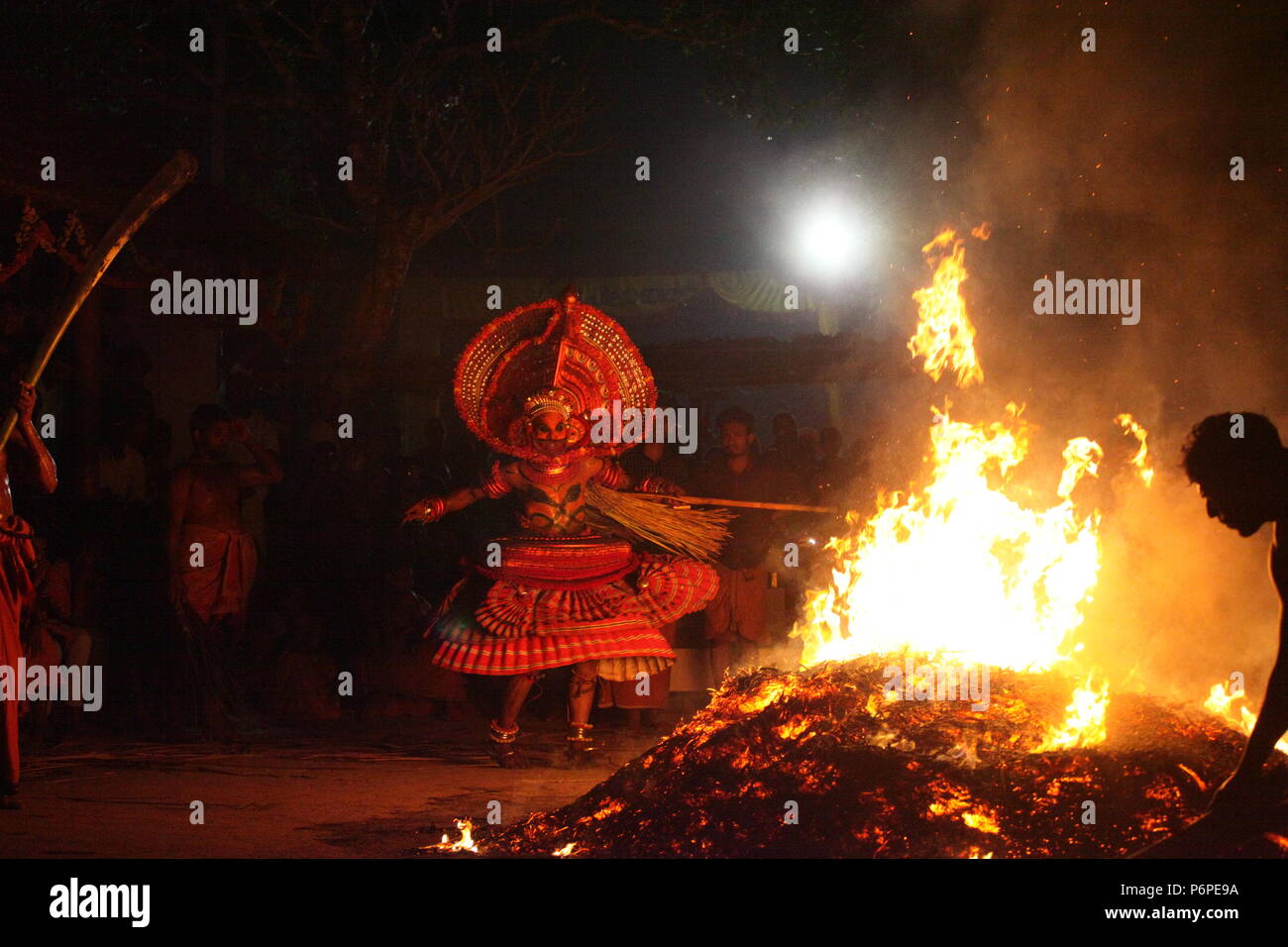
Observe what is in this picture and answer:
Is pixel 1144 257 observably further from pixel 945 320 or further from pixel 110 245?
pixel 110 245

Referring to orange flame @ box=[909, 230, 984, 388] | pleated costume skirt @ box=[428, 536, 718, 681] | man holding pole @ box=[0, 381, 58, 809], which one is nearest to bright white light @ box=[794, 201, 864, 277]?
orange flame @ box=[909, 230, 984, 388]

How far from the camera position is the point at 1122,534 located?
30.9ft

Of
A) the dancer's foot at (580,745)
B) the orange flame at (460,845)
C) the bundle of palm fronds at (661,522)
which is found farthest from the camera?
the bundle of palm fronds at (661,522)

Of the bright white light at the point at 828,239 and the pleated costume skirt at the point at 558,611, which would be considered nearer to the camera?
the pleated costume skirt at the point at 558,611

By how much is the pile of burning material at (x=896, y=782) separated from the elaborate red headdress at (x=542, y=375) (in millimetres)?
2648

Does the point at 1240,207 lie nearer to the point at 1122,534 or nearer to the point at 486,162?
the point at 1122,534

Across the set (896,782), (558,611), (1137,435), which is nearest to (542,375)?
(558,611)

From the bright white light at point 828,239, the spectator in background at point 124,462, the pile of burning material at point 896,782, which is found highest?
the bright white light at point 828,239

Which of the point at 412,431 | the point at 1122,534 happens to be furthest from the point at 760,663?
the point at 412,431

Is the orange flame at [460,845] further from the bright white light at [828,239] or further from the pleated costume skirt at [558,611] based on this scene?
the bright white light at [828,239]

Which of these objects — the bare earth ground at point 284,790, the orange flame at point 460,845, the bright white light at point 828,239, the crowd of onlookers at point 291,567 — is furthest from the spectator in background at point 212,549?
the bright white light at point 828,239

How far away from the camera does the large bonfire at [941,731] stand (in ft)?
15.4

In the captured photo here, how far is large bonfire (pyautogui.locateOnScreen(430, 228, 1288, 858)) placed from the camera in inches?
185

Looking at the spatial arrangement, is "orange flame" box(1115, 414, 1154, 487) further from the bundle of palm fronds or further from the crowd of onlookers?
the bundle of palm fronds
